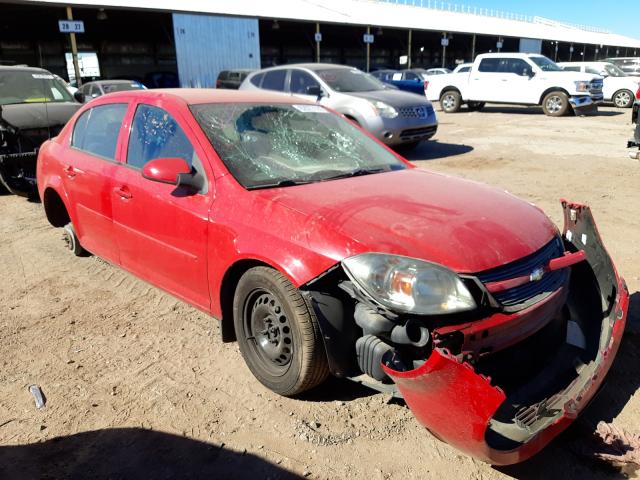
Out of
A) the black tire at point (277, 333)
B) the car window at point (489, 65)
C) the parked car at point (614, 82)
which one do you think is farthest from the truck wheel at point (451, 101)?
the black tire at point (277, 333)

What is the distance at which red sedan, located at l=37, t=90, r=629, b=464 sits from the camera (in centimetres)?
216

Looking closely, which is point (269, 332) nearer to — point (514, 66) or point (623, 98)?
point (514, 66)

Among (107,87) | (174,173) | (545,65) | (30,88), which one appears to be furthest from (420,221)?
(107,87)

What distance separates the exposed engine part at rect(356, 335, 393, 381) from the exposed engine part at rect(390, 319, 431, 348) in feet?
0.28

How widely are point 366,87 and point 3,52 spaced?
28.8 m

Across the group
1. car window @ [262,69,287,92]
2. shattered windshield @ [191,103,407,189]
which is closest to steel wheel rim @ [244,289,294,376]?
shattered windshield @ [191,103,407,189]

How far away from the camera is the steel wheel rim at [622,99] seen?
19.0 metres

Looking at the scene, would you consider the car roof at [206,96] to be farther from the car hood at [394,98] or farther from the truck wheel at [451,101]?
the truck wheel at [451,101]

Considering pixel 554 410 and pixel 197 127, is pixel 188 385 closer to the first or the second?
pixel 197 127

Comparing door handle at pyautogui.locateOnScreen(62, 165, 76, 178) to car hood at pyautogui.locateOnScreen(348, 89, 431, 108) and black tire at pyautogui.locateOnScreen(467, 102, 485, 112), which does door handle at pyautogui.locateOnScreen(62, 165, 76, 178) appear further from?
black tire at pyautogui.locateOnScreen(467, 102, 485, 112)

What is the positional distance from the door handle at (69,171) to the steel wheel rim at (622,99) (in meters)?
20.3

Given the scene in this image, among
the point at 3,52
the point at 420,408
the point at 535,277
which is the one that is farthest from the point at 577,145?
the point at 3,52

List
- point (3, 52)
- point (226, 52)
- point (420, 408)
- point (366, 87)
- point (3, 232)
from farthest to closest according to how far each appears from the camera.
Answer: point (3, 52), point (226, 52), point (366, 87), point (3, 232), point (420, 408)

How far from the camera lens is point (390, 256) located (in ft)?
7.54
